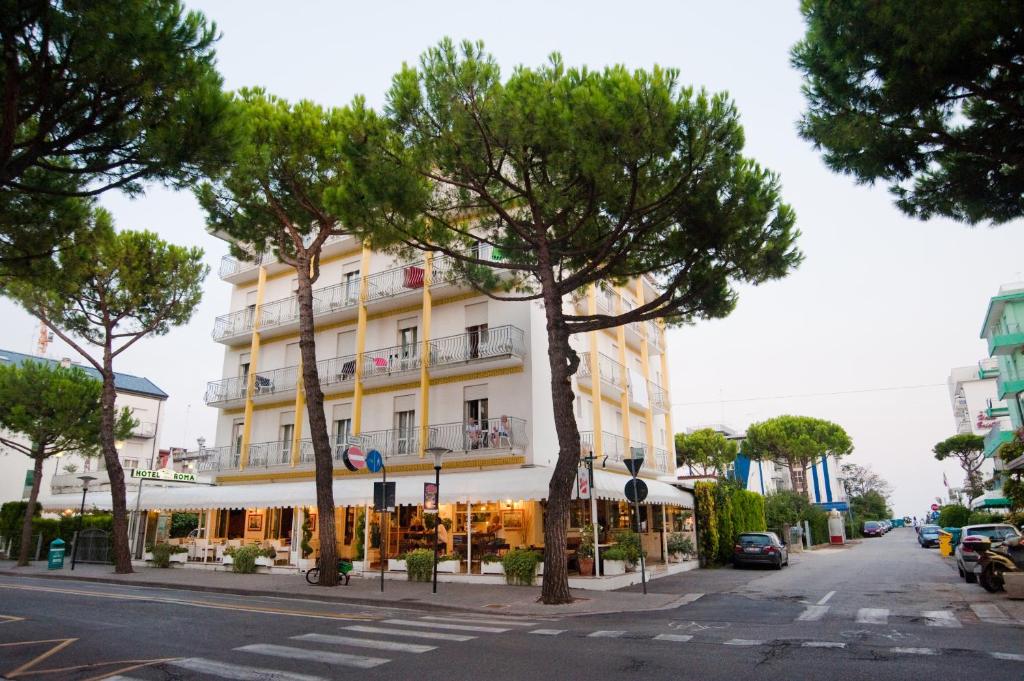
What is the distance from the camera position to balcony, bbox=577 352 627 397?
2186 centimetres

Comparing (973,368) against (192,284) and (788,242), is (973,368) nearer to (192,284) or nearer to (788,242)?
(788,242)

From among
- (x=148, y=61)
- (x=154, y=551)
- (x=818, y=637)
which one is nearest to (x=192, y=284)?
(x=154, y=551)

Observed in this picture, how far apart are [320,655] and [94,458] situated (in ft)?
145

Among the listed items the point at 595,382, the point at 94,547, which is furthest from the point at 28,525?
the point at 595,382

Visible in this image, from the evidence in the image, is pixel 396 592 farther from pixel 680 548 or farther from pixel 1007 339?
pixel 1007 339

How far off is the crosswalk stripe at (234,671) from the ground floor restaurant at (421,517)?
888cm

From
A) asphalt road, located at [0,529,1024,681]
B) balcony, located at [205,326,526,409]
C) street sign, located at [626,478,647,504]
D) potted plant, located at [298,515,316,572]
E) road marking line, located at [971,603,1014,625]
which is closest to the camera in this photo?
asphalt road, located at [0,529,1024,681]

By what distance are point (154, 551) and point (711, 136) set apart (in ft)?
76.5

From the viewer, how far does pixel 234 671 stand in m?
6.70

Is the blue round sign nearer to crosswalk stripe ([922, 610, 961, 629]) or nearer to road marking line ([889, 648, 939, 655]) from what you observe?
road marking line ([889, 648, 939, 655])

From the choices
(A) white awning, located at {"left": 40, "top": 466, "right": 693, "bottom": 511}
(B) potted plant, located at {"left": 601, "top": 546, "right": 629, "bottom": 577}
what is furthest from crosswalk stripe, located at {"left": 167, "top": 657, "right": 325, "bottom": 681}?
(B) potted plant, located at {"left": 601, "top": 546, "right": 629, "bottom": 577}

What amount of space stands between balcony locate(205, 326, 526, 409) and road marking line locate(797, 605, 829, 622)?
1037cm

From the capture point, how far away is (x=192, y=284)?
23531mm

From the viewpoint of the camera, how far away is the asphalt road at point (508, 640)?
6699 mm
